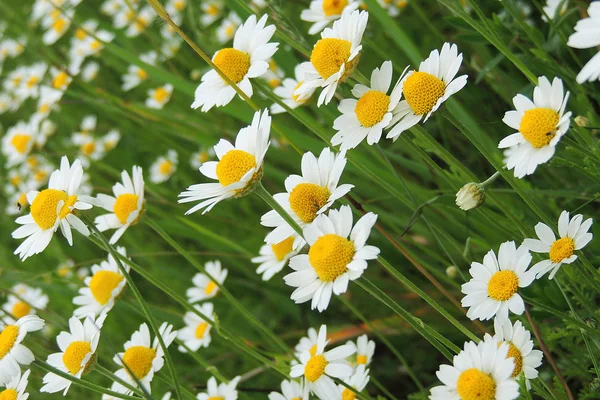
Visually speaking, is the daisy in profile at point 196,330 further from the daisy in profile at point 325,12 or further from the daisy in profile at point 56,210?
the daisy in profile at point 325,12

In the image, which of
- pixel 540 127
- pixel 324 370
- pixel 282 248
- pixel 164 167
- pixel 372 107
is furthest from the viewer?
pixel 164 167

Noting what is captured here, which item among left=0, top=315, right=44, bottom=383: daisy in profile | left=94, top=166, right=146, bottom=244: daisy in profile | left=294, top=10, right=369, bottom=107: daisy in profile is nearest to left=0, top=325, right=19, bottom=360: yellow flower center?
left=0, top=315, right=44, bottom=383: daisy in profile

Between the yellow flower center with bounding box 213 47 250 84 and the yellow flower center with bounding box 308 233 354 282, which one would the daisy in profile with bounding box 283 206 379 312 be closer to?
the yellow flower center with bounding box 308 233 354 282

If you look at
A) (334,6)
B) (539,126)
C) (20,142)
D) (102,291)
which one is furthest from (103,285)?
(20,142)

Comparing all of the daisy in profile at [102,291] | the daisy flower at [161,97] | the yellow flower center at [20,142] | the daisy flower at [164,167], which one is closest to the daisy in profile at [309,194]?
the daisy in profile at [102,291]

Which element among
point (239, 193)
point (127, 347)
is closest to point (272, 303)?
point (127, 347)

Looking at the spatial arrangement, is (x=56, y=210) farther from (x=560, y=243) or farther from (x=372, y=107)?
(x=560, y=243)
